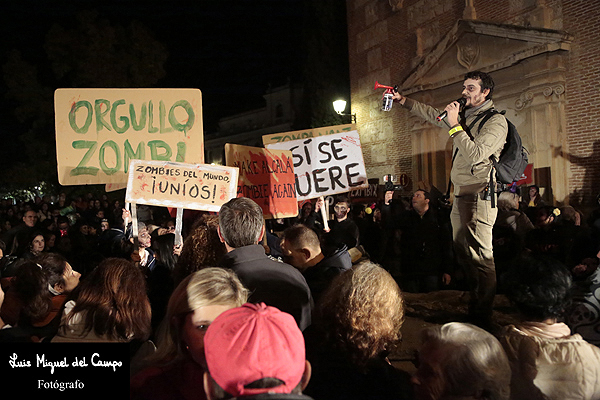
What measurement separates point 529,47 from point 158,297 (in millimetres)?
12205

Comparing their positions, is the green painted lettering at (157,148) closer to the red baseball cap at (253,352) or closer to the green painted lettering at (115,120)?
the green painted lettering at (115,120)

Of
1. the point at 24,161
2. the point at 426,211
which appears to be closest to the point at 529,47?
the point at 426,211

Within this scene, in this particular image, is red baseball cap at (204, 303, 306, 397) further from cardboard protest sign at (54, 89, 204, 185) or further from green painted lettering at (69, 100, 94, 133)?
green painted lettering at (69, 100, 94, 133)

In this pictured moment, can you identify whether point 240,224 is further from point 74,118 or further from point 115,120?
point 74,118

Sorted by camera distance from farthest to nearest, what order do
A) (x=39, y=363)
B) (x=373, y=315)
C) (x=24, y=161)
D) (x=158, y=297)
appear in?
(x=24, y=161) → (x=158, y=297) → (x=373, y=315) → (x=39, y=363)

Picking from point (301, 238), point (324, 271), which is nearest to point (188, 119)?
point (301, 238)

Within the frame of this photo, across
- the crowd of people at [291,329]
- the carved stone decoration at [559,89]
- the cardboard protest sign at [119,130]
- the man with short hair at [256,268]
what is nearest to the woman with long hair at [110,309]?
the crowd of people at [291,329]

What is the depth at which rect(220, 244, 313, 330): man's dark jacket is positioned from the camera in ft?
8.53

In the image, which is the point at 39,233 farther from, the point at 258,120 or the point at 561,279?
the point at 258,120

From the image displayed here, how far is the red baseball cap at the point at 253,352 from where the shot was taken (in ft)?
4.37

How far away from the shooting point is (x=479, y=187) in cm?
394

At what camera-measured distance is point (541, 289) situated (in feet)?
7.22

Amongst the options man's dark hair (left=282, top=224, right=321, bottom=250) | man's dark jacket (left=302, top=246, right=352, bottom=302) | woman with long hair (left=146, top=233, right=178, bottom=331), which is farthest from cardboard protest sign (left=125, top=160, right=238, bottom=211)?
man's dark jacket (left=302, top=246, right=352, bottom=302)

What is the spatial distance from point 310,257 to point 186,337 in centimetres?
177
